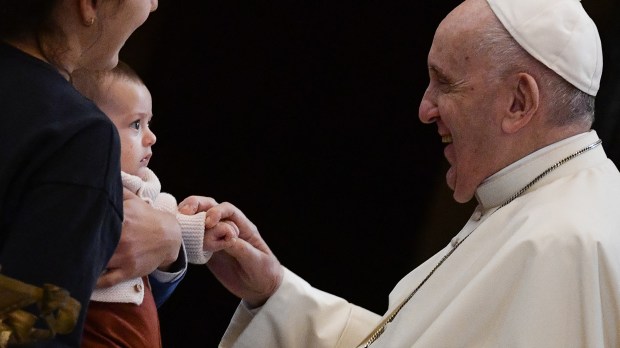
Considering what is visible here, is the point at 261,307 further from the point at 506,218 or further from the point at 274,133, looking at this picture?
the point at 274,133

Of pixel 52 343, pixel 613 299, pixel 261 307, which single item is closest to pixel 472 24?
pixel 613 299

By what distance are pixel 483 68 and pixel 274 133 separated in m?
2.27

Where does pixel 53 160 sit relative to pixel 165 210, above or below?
above

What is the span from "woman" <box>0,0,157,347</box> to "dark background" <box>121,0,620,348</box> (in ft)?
9.86

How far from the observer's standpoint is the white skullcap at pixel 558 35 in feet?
10.8

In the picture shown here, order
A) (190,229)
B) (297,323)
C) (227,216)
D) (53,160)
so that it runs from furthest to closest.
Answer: (297,323), (227,216), (190,229), (53,160)

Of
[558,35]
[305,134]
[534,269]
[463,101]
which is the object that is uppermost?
[558,35]

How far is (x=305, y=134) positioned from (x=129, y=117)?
8.12 feet

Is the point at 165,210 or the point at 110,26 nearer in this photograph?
the point at 110,26

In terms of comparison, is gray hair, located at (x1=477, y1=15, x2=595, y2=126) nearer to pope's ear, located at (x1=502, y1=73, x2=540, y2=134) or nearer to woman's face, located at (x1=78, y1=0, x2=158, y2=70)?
pope's ear, located at (x1=502, y1=73, x2=540, y2=134)

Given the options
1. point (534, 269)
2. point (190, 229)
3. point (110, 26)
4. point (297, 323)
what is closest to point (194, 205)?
point (190, 229)

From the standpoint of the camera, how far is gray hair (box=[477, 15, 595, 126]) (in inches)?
129

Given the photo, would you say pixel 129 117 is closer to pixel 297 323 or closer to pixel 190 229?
pixel 190 229

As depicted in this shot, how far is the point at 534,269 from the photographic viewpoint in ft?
9.82
